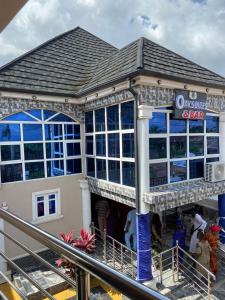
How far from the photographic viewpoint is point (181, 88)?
7539 millimetres

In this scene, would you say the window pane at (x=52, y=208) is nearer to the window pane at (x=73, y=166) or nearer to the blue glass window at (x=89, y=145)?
the window pane at (x=73, y=166)

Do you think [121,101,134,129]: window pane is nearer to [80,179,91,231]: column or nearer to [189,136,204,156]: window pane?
[189,136,204,156]: window pane

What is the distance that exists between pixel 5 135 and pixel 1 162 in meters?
0.84

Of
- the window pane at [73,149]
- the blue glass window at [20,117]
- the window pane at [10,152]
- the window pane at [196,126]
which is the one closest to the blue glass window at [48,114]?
the blue glass window at [20,117]

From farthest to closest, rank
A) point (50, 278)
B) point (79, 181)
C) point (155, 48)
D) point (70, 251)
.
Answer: point (79, 181)
point (155, 48)
point (50, 278)
point (70, 251)

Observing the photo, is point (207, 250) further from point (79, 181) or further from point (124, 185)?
point (79, 181)

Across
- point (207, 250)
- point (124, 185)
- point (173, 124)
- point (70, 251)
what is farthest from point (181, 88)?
point (70, 251)

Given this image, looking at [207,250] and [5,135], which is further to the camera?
[5,135]

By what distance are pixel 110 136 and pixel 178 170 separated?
2374mm

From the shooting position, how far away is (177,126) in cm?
777

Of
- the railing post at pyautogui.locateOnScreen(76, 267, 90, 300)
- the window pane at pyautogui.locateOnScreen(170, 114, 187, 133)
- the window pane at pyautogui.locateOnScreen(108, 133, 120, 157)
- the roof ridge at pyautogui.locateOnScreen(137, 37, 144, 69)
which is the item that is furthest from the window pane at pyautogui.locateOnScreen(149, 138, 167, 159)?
the railing post at pyautogui.locateOnScreen(76, 267, 90, 300)

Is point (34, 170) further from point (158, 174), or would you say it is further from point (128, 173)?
point (158, 174)

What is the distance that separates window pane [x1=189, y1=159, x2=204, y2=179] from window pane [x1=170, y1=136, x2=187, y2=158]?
0.47 metres

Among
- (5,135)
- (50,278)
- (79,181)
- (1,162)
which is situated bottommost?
(50,278)
